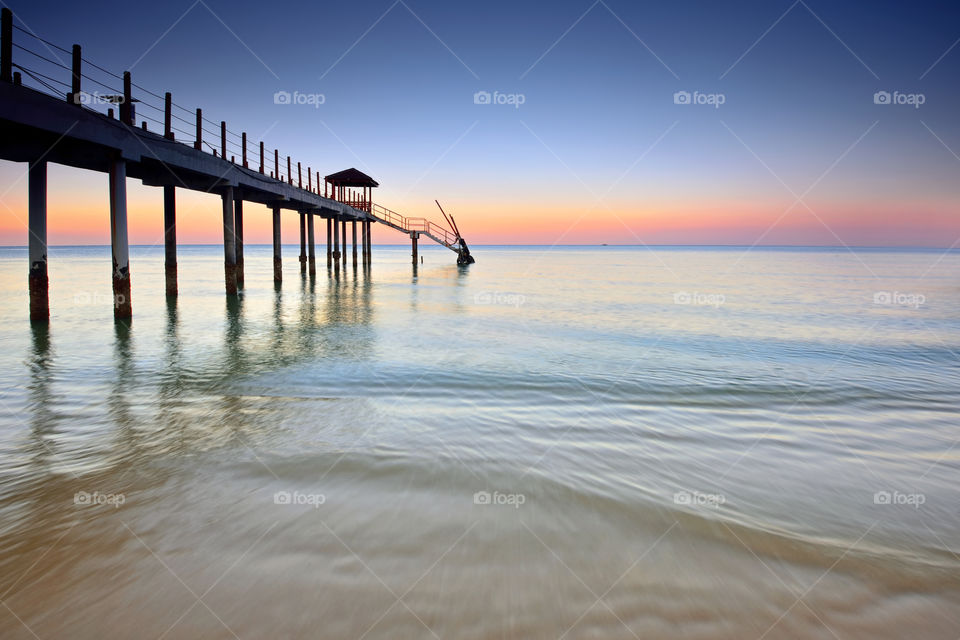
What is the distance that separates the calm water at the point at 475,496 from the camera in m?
2.67

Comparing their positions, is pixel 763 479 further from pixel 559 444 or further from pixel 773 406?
pixel 773 406

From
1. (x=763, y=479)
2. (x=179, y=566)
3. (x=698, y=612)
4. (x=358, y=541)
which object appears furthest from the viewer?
(x=763, y=479)

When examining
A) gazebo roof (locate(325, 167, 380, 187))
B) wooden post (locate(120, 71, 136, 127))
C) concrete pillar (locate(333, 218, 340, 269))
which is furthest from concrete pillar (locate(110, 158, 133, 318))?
gazebo roof (locate(325, 167, 380, 187))

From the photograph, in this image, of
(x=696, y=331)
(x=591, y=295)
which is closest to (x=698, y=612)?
(x=696, y=331)

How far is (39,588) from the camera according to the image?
2771 millimetres

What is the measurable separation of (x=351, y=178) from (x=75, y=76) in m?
24.7

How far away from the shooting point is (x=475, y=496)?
403 cm

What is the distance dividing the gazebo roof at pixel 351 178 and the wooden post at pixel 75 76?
24.0m

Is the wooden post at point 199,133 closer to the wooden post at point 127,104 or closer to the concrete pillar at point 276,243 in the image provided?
the wooden post at point 127,104

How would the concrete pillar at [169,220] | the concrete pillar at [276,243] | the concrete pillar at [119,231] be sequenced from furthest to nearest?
the concrete pillar at [276,243] < the concrete pillar at [169,220] < the concrete pillar at [119,231]

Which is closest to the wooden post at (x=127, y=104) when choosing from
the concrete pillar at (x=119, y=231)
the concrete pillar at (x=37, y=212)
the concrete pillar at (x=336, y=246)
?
the concrete pillar at (x=119, y=231)

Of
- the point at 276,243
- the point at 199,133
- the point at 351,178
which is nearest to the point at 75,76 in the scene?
the point at 199,133

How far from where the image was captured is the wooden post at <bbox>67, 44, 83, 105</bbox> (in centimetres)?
1054

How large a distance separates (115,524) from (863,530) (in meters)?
5.10
